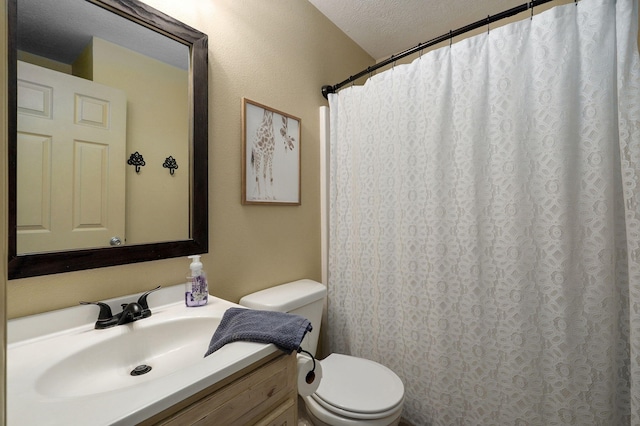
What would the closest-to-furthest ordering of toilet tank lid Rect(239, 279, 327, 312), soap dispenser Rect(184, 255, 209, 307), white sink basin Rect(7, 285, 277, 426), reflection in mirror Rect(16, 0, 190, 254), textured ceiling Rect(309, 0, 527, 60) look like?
1. white sink basin Rect(7, 285, 277, 426)
2. reflection in mirror Rect(16, 0, 190, 254)
3. soap dispenser Rect(184, 255, 209, 307)
4. toilet tank lid Rect(239, 279, 327, 312)
5. textured ceiling Rect(309, 0, 527, 60)

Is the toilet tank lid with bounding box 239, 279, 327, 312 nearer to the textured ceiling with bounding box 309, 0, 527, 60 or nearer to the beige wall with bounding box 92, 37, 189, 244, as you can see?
the beige wall with bounding box 92, 37, 189, 244

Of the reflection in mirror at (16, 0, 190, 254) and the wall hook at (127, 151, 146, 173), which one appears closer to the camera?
the reflection in mirror at (16, 0, 190, 254)

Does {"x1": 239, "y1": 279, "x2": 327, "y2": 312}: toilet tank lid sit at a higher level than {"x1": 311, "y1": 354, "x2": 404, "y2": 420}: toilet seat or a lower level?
higher

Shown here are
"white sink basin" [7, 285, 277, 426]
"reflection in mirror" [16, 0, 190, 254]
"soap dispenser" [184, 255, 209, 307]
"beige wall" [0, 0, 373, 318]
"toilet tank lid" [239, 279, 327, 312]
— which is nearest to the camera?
"white sink basin" [7, 285, 277, 426]

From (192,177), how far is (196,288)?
43 cm

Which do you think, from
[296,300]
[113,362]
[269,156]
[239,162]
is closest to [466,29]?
[269,156]

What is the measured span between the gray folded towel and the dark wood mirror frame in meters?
0.42

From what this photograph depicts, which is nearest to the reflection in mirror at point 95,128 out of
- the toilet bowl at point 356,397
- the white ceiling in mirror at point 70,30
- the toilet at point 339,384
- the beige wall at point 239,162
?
the white ceiling in mirror at point 70,30

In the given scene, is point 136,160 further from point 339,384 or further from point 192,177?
point 339,384

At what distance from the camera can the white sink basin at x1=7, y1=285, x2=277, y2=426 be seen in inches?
18.1

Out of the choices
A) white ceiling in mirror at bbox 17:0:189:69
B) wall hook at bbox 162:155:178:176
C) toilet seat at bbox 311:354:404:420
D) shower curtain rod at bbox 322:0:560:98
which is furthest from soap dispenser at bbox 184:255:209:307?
shower curtain rod at bbox 322:0:560:98

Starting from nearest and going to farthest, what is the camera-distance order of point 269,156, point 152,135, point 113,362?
point 113,362 < point 152,135 < point 269,156

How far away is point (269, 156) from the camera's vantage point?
1.41 metres

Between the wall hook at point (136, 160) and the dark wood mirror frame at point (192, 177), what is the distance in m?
0.18
